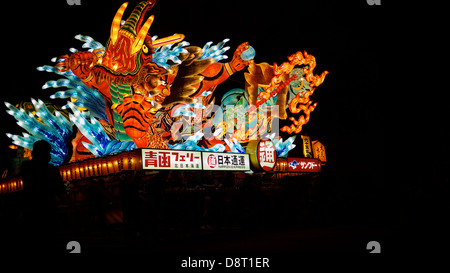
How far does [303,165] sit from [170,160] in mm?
8502

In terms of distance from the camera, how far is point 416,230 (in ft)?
36.8

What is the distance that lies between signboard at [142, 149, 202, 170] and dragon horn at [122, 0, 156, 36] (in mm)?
5886

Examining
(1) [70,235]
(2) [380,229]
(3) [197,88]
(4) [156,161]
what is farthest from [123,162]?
(2) [380,229]

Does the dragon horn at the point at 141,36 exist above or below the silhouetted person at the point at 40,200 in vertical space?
above

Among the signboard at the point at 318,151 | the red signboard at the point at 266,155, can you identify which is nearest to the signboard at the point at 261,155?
the red signboard at the point at 266,155

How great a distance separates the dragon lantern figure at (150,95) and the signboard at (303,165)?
0.90 m

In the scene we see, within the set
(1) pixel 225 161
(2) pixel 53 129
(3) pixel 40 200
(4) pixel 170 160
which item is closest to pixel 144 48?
(2) pixel 53 129

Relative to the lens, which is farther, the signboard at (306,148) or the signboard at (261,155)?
the signboard at (306,148)

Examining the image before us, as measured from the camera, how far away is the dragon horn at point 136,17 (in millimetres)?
15527

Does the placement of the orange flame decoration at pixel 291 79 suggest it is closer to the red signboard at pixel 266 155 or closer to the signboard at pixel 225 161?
the red signboard at pixel 266 155

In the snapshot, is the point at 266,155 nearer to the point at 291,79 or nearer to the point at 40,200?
the point at 291,79

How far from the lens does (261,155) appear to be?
15688 mm

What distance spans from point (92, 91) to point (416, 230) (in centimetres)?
1416
